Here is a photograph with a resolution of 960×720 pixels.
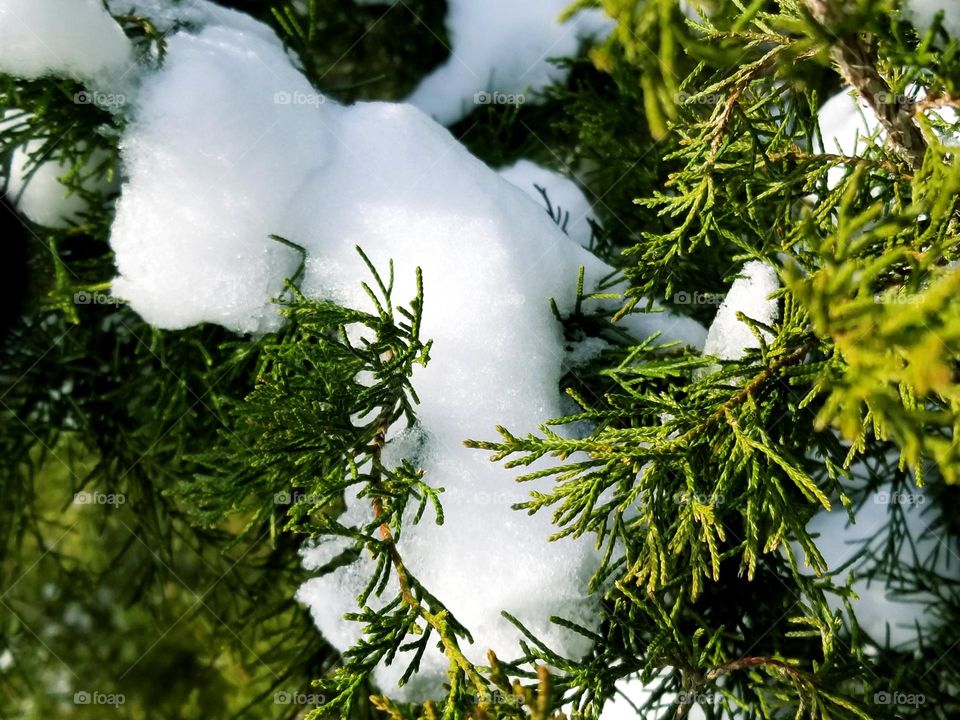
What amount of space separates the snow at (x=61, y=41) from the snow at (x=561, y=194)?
1439mm

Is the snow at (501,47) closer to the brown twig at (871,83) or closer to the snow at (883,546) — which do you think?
the brown twig at (871,83)

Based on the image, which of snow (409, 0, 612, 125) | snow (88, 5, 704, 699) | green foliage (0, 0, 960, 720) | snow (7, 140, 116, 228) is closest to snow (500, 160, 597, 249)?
green foliage (0, 0, 960, 720)

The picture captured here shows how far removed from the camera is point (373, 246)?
2.15 m

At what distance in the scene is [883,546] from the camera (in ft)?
10.1

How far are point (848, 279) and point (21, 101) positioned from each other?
211cm

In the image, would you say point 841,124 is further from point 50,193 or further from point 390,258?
point 50,193

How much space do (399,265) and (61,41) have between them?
1061 millimetres

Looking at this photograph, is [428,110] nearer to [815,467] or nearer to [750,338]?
[750,338]

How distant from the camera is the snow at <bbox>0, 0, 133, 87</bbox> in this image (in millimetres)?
1957

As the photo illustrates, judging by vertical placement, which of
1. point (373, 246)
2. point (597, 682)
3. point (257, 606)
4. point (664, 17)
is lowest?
point (257, 606)

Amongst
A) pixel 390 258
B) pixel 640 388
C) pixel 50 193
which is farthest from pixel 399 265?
pixel 50 193

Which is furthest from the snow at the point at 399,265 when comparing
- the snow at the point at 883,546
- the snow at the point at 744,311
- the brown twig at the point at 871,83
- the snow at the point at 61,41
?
the snow at the point at 883,546

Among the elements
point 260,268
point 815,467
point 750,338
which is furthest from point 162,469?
point 815,467

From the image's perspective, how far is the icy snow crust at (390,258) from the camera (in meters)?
2.03
